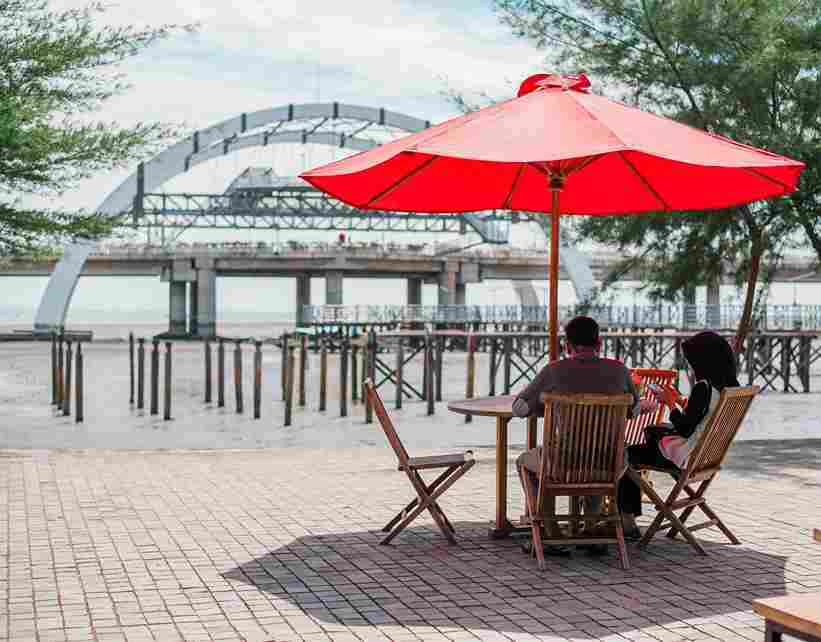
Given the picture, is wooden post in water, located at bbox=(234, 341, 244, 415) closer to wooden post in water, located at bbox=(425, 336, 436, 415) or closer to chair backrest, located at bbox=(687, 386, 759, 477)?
wooden post in water, located at bbox=(425, 336, 436, 415)

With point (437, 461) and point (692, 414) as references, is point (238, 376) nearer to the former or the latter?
point (437, 461)

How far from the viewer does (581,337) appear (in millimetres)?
6676

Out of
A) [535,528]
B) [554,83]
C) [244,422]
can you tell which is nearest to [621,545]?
[535,528]

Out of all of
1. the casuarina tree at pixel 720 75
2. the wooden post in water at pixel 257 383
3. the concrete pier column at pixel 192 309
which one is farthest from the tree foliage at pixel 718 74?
the concrete pier column at pixel 192 309

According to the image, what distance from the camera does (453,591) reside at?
598cm

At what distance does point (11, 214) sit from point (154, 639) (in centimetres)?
1079

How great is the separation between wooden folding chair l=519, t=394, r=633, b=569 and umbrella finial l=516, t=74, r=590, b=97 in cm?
191

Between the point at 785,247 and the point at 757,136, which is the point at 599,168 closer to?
the point at 757,136

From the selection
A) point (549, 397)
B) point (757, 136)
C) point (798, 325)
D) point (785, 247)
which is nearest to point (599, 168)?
point (549, 397)

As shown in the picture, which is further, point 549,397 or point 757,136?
point 757,136

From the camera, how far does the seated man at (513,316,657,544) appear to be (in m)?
6.59

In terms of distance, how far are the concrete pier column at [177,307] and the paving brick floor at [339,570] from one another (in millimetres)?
70225

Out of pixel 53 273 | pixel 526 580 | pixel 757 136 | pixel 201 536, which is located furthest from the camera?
pixel 53 273

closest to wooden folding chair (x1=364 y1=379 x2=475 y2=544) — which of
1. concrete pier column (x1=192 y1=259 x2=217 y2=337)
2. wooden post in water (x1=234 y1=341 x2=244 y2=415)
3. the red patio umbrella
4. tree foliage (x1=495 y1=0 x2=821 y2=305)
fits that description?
the red patio umbrella
